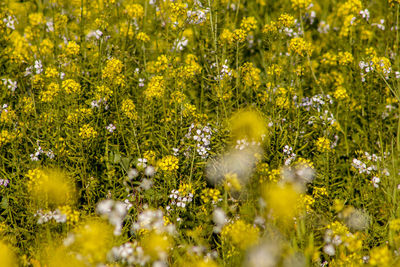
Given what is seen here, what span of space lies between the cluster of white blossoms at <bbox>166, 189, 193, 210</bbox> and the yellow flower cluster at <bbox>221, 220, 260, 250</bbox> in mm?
331

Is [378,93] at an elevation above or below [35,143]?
above

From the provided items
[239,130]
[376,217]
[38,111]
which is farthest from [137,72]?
[376,217]

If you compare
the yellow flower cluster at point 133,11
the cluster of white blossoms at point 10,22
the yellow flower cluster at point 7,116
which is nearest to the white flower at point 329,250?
the yellow flower cluster at point 7,116

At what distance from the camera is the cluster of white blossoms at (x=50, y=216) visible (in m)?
2.26

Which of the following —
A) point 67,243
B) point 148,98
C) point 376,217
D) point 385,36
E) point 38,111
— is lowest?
point 376,217

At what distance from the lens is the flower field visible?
A: 7.51 feet

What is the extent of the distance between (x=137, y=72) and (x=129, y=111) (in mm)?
655

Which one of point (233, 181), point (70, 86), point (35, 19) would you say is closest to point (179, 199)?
point (233, 181)

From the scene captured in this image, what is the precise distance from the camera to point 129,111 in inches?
112

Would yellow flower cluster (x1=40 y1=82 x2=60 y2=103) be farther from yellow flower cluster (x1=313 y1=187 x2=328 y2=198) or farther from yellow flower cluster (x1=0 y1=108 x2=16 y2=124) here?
yellow flower cluster (x1=313 y1=187 x2=328 y2=198)

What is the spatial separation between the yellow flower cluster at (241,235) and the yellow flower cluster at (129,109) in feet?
3.29

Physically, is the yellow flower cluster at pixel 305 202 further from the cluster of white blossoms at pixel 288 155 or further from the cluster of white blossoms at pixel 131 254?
the cluster of white blossoms at pixel 131 254

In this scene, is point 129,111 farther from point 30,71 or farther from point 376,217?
point 376,217

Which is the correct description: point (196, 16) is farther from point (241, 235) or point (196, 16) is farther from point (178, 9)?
point (241, 235)
